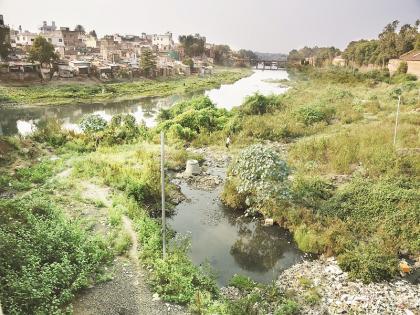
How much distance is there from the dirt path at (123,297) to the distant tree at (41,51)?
3337 centimetres

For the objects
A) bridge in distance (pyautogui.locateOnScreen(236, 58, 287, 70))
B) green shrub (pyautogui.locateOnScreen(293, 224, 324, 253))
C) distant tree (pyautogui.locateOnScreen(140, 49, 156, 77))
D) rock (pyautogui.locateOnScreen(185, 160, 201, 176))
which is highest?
bridge in distance (pyautogui.locateOnScreen(236, 58, 287, 70))

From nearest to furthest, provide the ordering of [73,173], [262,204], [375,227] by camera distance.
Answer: [375,227]
[262,204]
[73,173]

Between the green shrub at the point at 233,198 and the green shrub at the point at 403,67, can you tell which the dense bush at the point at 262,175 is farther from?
the green shrub at the point at 403,67

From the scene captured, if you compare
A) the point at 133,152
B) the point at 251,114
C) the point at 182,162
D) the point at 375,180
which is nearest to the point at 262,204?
the point at 375,180

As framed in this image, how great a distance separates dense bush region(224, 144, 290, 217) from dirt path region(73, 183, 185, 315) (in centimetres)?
369

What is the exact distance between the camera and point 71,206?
8.45 meters

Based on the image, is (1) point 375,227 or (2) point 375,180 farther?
(2) point 375,180

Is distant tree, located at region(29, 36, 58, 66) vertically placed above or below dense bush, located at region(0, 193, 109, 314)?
above

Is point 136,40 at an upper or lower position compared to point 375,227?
upper

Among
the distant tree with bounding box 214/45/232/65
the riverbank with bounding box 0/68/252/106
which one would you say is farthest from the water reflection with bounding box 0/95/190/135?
the distant tree with bounding box 214/45/232/65

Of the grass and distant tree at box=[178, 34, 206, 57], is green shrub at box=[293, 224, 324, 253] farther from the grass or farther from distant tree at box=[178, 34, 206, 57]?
distant tree at box=[178, 34, 206, 57]

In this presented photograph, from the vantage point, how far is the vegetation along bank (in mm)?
5566

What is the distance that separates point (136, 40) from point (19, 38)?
28653 millimetres

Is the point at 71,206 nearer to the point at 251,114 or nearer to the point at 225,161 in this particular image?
the point at 225,161
